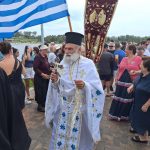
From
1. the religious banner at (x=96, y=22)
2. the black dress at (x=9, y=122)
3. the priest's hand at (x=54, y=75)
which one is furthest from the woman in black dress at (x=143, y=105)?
the black dress at (x=9, y=122)

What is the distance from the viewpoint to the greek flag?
17.6 ft

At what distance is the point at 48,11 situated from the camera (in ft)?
17.8

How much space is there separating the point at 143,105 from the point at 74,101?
1.72m

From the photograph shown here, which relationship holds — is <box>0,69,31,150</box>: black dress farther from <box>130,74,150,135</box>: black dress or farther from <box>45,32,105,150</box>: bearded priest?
<box>130,74,150,135</box>: black dress

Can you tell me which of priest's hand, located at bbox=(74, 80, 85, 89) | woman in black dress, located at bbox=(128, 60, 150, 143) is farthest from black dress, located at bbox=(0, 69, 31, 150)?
woman in black dress, located at bbox=(128, 60, 150, 143)

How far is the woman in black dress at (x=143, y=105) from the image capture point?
5613 mm

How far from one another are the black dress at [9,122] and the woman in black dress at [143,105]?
3102mm

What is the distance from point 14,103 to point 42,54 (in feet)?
17.2

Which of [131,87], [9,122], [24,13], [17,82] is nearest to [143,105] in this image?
[131,87]

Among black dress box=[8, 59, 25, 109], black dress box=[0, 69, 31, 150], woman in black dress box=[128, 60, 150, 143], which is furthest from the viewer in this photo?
woman in black dress box=[128, 60, 150, 143]

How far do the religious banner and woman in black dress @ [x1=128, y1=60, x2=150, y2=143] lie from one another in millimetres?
917

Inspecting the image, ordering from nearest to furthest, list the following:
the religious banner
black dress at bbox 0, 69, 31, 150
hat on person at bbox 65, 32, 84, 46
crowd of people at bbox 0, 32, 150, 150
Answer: black dress at bbox 0, 69, 31, 150 < crowd of people at bbox 0, 32, 150, 150 < hat on person at bbox 65, 32, 84, 46 < the religious banner

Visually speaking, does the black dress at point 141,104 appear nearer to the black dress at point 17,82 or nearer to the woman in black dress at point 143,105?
the woman in black dress at point 143,105

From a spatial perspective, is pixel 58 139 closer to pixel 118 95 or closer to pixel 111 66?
pixel 118 95
